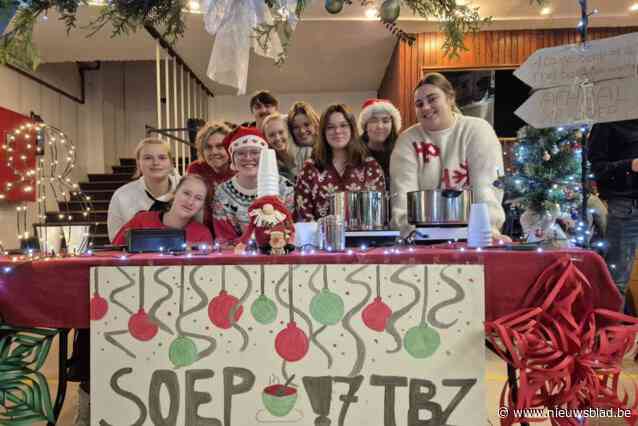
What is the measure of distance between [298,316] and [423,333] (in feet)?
0.94

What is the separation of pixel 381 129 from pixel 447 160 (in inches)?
16.4

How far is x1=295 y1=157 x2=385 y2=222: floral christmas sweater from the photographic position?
1.79m

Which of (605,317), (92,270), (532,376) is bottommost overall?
(532,376)

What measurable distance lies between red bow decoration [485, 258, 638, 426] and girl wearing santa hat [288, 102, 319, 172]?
1485 millimetres

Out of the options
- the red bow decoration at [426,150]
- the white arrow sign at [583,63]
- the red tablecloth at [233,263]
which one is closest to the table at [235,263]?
the red tablecloth at [233,263]

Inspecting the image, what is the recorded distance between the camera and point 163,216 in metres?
1.72

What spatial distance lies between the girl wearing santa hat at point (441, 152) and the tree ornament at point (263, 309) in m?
0.85

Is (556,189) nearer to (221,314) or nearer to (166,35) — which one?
(221,314)

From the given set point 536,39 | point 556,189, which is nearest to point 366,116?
point 556,189

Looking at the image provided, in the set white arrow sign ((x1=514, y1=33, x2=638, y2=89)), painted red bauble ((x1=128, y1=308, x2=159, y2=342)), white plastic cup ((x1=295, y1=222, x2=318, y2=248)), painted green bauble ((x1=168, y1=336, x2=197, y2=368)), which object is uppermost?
white arrow sign ((x1=514, y1=33, x2=638, y2=89))

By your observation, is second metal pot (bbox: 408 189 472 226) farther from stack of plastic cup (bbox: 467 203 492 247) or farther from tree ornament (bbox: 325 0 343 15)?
tree ornament (bbox: 325 0 343 15)

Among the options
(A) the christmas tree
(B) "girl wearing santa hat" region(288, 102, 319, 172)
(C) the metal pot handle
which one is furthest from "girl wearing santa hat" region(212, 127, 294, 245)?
(A) the christmas tree

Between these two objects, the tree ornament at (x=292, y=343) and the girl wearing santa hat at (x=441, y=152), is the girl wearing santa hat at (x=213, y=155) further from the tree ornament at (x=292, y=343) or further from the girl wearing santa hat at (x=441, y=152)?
the tree ornament at (x=292, y=343)

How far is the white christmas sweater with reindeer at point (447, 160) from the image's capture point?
1.72 metres
